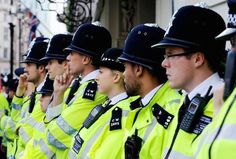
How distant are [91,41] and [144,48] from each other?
1.31 m

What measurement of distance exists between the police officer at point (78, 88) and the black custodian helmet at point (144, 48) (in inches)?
38.0

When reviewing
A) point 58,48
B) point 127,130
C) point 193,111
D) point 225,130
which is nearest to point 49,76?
point 58,48

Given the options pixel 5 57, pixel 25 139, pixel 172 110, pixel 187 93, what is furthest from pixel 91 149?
pixel 5 57

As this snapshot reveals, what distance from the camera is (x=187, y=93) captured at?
3.37 meters

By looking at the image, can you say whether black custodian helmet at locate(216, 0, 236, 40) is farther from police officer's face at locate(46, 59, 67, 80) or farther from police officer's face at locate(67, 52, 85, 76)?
police officer's face at locate(46, 59, 67, 80)

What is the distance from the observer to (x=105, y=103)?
4.75 m

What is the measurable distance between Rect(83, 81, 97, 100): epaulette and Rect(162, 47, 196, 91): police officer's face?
5.52 ft

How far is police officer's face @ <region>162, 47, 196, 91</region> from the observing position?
332 centimetres

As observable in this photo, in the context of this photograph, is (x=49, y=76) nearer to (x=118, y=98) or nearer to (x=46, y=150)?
(x=46, y=150)

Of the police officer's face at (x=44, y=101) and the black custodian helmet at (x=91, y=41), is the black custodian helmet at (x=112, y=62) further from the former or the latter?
the police officer's face at (x=44, y=101)

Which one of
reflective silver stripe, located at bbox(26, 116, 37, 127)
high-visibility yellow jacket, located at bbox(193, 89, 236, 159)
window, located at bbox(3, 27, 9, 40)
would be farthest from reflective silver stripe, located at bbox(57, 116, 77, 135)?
window, located at bbox(3, 27, 9, 40)

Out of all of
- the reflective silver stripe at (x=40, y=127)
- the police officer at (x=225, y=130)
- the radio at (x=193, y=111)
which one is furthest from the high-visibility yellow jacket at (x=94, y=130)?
the police officer at (x=225, y=130)

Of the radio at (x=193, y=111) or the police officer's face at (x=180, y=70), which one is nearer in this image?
the radio at (x=193, y=111)

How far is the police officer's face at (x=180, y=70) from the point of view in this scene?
10.9ft
